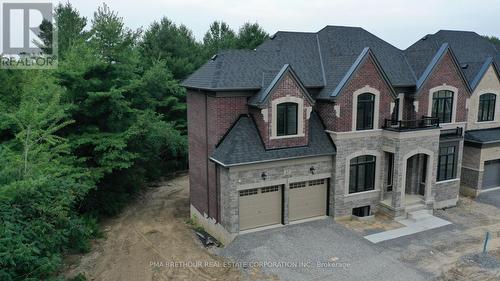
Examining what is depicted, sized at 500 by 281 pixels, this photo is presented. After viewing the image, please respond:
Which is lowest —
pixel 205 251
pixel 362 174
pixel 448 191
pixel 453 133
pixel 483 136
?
pixel 205 251

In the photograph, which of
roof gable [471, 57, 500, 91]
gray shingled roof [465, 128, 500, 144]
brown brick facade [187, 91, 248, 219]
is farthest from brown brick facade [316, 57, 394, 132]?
gray shingled roof [465, 128, 500, 144]

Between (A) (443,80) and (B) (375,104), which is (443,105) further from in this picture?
(B) (375,104)

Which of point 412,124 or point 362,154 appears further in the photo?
point 412,124

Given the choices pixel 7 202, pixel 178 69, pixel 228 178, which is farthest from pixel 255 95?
pixel 178 69

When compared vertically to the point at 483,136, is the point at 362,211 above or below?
below

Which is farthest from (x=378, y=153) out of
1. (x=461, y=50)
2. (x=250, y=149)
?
(x=461, y=50)
